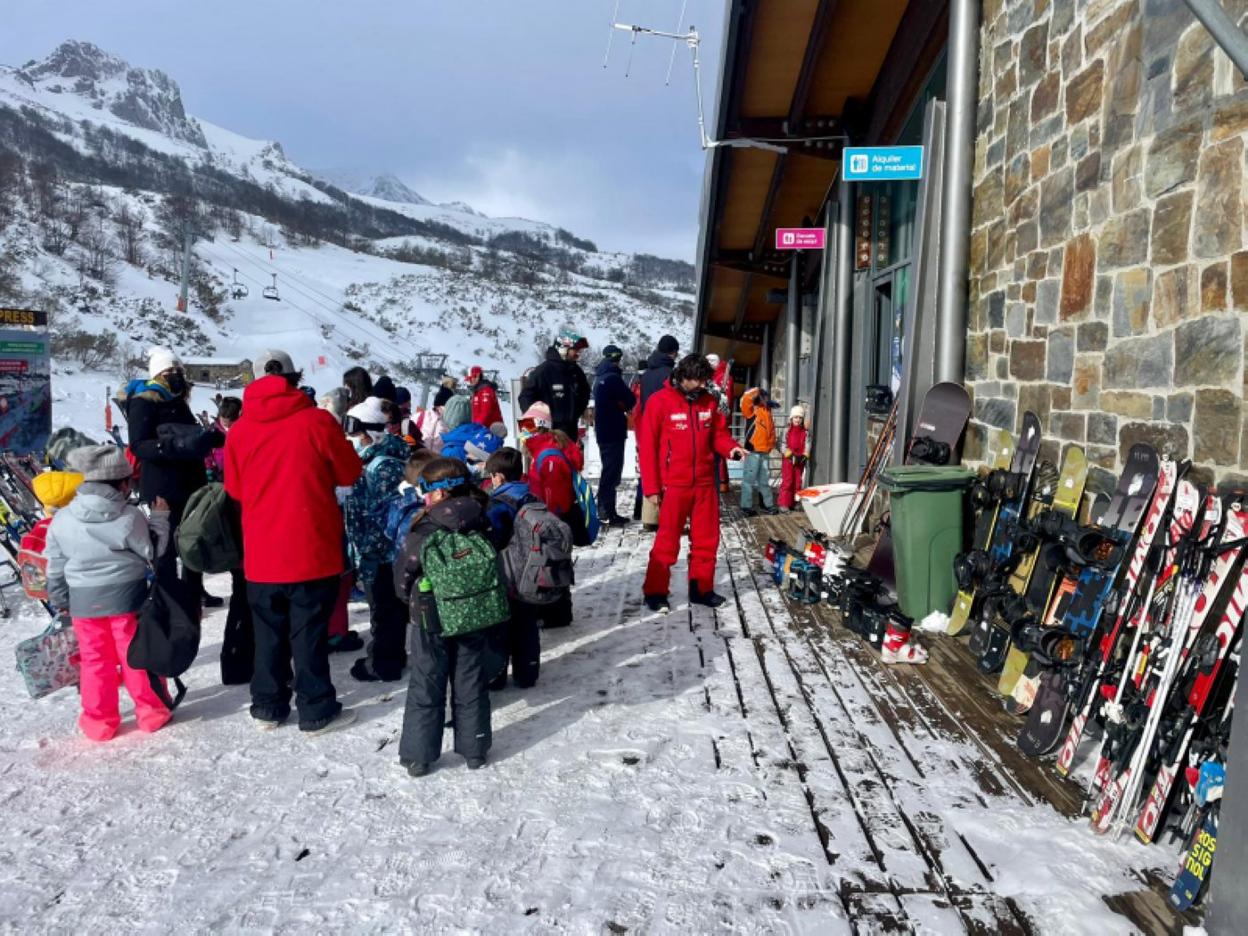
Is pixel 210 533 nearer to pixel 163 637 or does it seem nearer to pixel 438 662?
pixel 163 637

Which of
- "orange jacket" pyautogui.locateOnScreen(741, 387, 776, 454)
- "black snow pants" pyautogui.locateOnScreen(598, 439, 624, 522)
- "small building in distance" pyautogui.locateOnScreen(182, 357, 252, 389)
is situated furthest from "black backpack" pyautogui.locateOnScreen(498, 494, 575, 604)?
"small building in distance" pyautogui.locateOnScreen(182, 357, 252, 389)

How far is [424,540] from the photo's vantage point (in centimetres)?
311

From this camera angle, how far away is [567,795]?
9.53 feet

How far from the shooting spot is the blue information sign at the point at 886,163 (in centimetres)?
580

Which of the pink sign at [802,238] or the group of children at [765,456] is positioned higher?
the pink sign at [802,238]

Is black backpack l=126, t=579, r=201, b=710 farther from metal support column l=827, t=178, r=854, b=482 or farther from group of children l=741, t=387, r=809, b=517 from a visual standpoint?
metal support column l=827, t=178, r=854, b=482

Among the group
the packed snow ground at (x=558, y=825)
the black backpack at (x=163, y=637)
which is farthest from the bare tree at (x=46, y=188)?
the packed snow ground at (x=558, y=825)

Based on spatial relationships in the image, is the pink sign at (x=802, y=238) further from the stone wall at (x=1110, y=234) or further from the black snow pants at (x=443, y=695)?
the black snow pants at (x=443, y=695)

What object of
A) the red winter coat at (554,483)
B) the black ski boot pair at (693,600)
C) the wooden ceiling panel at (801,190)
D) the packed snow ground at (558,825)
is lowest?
the packed snow ground at (558,825)

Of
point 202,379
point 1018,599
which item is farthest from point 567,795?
point 202,379

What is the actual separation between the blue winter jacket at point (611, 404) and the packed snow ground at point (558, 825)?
4.17 m

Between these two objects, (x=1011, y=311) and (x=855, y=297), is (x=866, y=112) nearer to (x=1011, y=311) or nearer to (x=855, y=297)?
(x=855, y=297)

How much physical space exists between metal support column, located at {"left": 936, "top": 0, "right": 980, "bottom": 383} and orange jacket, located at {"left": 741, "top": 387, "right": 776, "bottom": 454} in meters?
3.14

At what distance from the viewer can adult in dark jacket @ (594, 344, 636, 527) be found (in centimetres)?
782
